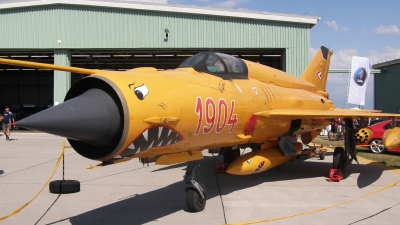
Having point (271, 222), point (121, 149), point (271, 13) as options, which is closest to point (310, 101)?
point (271, 222)

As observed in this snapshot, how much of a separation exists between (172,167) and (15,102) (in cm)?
3977

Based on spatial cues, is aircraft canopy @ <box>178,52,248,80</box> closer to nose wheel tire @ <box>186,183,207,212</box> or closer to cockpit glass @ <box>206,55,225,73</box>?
cockpit glass @ <box>206,55,225,73</box>

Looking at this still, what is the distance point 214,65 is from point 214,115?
130cm

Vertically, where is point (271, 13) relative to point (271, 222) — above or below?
above

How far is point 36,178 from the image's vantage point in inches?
375

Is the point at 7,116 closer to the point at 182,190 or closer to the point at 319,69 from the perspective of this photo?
the point at 182,190

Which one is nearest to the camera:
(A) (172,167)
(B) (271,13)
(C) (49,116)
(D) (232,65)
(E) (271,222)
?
(C) (49,116)

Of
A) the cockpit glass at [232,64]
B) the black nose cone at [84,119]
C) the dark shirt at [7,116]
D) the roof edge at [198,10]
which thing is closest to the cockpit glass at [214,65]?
the cockpit glass at [232,64]

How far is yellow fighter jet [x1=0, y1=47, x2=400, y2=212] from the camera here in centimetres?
424

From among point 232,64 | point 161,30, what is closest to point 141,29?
point 161,30

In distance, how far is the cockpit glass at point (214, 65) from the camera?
6.77m

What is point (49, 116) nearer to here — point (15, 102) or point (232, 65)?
point (232, 65)

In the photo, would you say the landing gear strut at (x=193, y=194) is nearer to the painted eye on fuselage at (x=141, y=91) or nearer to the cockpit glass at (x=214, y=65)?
the cockpit glass at (x=214, y=65)

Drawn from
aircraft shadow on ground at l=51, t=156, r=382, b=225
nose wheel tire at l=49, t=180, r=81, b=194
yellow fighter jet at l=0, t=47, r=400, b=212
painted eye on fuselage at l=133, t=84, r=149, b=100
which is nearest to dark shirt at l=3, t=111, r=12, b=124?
aircraft shadow on ground at l=51, t=156, r=382, b=225
